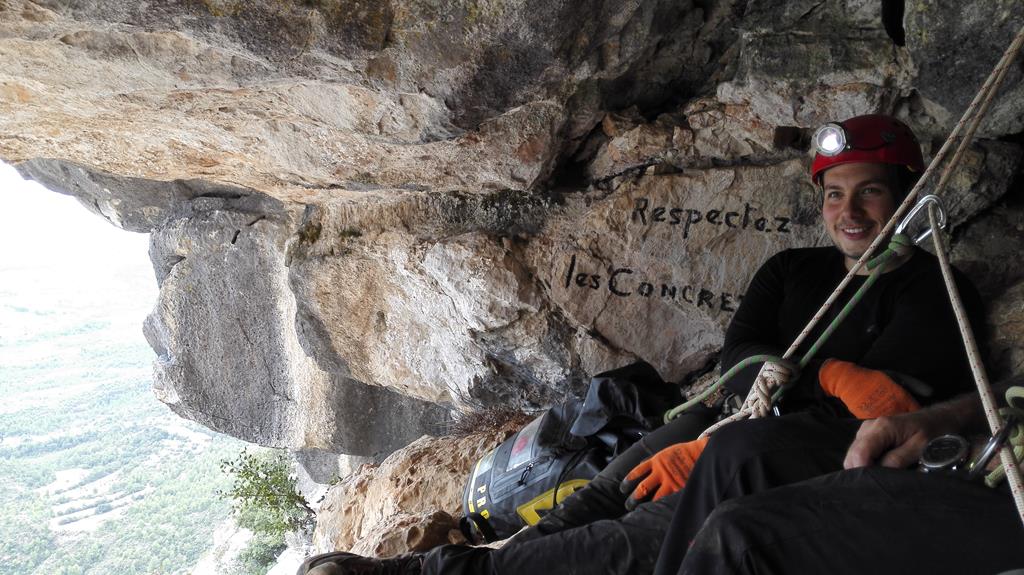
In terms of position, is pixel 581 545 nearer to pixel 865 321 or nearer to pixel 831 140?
pixel 865 321

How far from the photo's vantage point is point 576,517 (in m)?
2.61

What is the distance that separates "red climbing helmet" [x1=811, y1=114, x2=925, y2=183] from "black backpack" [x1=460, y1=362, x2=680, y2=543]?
135cm

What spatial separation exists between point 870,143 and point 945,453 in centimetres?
167

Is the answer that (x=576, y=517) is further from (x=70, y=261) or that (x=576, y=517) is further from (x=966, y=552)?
(x=70, y=261)

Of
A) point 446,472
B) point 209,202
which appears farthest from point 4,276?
point 446,472

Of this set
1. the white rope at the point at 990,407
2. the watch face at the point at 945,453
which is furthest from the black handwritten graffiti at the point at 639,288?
the watch face at the point at 945,453

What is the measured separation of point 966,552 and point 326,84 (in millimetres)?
3220

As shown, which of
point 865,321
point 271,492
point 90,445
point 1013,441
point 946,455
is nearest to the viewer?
point 1013,441

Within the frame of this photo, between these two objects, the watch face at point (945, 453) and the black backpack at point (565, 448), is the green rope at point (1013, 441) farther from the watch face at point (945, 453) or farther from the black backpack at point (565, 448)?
the black backpack at point (565, 448)

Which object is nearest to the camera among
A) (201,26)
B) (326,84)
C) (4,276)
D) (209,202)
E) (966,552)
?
(966,552)

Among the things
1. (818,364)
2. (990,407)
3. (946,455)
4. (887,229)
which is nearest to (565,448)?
(818,364)

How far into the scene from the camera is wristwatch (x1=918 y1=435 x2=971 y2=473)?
5.24 ft

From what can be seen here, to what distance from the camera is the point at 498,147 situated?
438cm

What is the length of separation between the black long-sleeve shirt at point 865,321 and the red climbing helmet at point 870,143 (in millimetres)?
398
